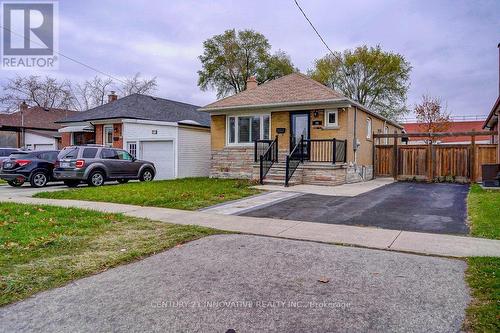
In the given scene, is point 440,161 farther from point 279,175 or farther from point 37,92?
point 37,92

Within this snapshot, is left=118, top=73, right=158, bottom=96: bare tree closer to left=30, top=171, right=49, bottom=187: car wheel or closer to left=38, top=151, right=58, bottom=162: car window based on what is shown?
left=38, top=151, right=58, bottom=162: car window

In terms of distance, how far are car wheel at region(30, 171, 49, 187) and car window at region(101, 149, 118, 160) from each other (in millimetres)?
2759

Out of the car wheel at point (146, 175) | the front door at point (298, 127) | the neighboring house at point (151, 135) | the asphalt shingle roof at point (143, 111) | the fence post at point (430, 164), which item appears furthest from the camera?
the asphalt shingle roof at point (143, 111)

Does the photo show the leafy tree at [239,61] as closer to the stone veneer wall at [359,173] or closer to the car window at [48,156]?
the stone veneer wall at [359,173]

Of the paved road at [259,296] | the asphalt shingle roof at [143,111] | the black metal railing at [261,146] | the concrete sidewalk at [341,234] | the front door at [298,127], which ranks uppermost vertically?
the asphalt shingle roof at [143,111]

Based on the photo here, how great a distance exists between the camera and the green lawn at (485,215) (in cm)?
605

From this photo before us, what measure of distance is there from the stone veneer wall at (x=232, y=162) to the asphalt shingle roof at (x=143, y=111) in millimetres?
4538

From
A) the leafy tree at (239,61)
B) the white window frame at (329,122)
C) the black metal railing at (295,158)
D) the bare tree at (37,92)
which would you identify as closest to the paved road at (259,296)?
the black metal railing at (295,158)

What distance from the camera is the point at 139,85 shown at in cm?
4362

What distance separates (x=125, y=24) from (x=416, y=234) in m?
17.7

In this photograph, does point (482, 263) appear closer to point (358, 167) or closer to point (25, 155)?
point (358, 167)

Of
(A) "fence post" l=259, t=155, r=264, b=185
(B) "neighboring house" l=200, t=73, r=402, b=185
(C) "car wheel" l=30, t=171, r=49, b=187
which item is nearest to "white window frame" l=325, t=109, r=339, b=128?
(B) "neighboring house" l=200, t=73, r=402, b=185

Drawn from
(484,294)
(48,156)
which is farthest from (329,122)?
(484,294)

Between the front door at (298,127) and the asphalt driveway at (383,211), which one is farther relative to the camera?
the front door at (298,127)
